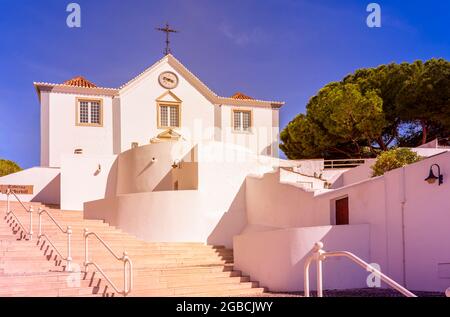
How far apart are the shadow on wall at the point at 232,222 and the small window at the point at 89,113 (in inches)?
449

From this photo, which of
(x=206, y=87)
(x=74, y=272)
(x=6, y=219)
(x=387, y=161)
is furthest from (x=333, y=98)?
(x=74, y=272)

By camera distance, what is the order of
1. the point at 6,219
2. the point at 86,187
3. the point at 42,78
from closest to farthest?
the point at 6,219
the point at 86,187
the point at 42,78

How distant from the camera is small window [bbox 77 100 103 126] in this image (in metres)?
26.6

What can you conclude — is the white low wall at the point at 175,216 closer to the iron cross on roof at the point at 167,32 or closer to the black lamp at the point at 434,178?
the black lamp at the point at 434,178

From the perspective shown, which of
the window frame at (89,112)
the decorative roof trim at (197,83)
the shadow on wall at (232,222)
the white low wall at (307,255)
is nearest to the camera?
the white low wall at (307,255)

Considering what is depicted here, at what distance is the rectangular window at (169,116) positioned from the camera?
27.7 meters

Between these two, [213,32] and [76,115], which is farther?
[76,115]

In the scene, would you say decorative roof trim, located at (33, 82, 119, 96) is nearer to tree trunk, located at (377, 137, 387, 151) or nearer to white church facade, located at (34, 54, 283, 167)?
white church facade, located at (34, 54, 283, 167)

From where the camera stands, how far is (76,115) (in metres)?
26.5

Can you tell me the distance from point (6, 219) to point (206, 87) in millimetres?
15407

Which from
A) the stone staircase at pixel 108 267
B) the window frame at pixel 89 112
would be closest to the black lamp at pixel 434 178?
the stone staircase at pixel 108 267

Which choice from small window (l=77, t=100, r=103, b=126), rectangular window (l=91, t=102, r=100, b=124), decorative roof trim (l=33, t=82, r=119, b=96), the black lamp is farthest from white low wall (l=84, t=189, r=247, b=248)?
decorative roof trim (l=33, t=82, r=119, b=96)
